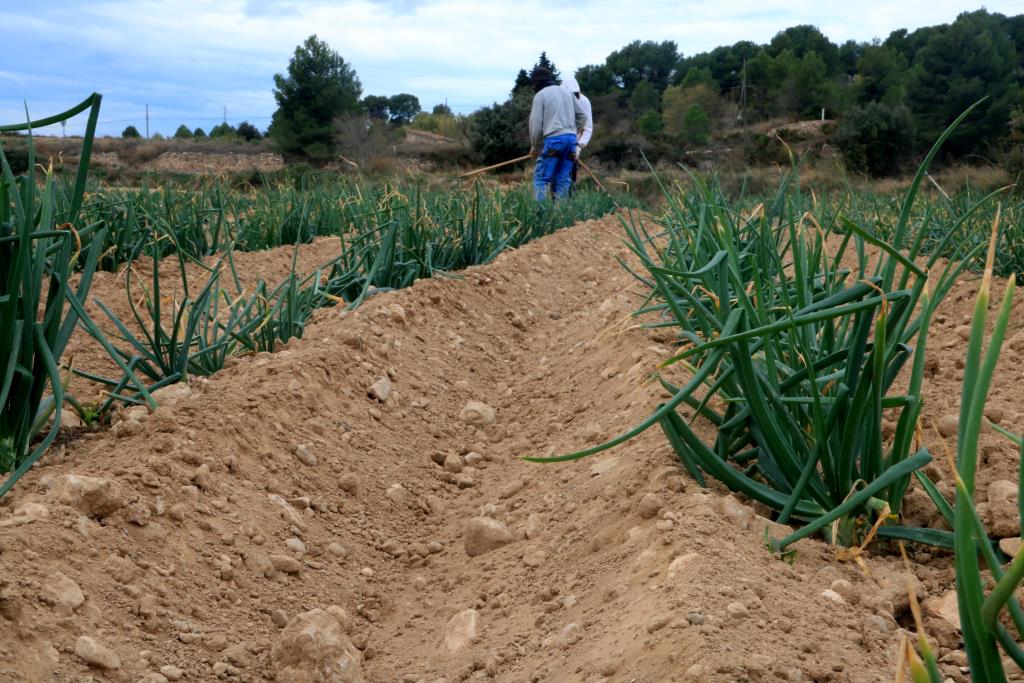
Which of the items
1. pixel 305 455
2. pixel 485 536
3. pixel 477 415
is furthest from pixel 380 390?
pixel 485 536

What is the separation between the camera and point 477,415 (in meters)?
3.51

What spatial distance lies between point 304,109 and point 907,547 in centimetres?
3409

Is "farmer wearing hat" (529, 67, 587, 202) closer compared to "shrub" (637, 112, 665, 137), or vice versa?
"farmer wearing hat" (529, 67, 587, 202)

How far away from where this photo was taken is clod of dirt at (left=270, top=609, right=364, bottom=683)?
5.77 feet

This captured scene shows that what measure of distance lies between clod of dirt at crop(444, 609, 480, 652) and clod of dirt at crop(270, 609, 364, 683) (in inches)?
7.5

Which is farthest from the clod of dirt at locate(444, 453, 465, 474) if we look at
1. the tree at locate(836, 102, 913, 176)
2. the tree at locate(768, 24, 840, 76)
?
the tree at locate(768, 24, 840, 76)

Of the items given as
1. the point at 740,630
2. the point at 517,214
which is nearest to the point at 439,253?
the point at 517,214

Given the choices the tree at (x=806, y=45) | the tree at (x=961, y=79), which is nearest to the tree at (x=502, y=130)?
the tree at (x=961, y=79)

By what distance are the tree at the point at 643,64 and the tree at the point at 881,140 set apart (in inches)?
927

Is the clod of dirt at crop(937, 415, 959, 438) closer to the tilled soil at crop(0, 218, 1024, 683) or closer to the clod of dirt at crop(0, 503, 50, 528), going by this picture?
the tilled soil at crop(0, 218, 1024, 683)

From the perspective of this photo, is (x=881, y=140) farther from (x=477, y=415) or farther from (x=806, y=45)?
(x=477, y=415)

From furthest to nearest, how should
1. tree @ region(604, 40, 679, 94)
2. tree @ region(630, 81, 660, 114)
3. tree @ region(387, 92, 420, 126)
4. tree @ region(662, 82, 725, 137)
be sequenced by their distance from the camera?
tree @ region(387, 92, 420, 126)
tree @ region(604, 40, 679, 94)
tree @ region(630, 81, 660, 114)
tree @ region(662, 82, 725, 137)

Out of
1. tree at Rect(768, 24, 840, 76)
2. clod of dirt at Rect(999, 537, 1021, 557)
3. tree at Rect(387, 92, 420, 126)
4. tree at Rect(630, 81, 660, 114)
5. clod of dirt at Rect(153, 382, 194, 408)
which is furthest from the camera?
tree at Rect(387, 92, 420, 126)

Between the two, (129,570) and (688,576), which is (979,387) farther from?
(129,570)
